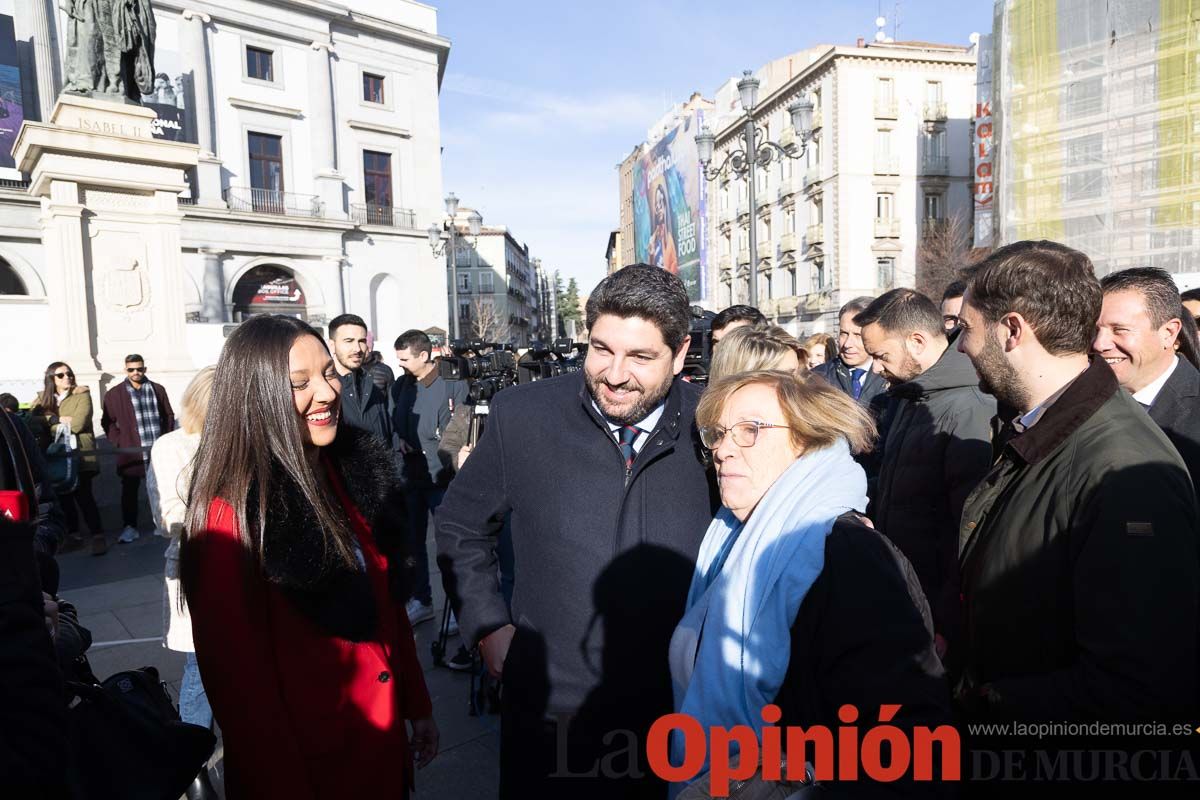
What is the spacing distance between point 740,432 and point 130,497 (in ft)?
23.3

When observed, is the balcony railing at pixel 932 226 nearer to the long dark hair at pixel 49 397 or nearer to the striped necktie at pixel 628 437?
the long dark hair at pixel 49 397

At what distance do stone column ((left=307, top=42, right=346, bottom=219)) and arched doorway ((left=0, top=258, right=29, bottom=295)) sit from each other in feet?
32.9

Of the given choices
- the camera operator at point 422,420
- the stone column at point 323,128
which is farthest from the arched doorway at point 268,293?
the camera operator at point 422,420

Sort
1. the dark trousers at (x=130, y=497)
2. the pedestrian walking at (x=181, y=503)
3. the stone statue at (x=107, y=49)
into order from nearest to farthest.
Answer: the pedestrian walking at (x=181, y=503)
the dark trousers at (x=130, y=497)
the stone statue at (x=107, y=49)

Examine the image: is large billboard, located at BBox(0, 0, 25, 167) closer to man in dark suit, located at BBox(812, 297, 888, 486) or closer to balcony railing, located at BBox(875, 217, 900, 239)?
man in dark suit, located at BBox(812, 297, 888, 486)

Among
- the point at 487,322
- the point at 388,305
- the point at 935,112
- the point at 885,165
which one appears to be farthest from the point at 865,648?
the point at 487,322

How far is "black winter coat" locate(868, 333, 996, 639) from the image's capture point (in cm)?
276

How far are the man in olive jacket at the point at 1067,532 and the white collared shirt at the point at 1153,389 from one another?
1.41 metres

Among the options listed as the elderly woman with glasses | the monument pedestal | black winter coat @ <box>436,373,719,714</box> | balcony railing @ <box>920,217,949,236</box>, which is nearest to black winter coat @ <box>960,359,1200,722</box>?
the elderly woman with glasses

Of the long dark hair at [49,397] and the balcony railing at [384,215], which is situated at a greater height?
the balcony railing at [384,215]

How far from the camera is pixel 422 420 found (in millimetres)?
5457

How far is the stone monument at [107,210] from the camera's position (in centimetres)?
722

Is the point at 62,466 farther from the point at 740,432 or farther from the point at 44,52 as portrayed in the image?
the point at 44,52

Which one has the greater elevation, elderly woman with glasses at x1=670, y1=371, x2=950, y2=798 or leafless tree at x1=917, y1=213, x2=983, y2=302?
leafless tree at x1=917, y1=213, x2=983, y2=302
